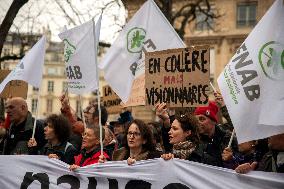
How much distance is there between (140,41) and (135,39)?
84mm

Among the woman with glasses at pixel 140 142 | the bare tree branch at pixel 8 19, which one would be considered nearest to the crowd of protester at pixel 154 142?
the woman with glasses at pixel 140 142

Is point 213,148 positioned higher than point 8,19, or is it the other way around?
point 8,19

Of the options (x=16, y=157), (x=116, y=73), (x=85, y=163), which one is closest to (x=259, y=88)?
(x=85, y=163)

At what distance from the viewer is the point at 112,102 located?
9344 millimetres

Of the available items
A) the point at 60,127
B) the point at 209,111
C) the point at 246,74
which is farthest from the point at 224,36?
the point at 246,74

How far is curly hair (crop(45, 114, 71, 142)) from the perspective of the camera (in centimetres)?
593

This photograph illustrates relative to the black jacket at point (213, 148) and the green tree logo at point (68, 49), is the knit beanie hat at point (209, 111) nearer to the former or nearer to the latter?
the black jacket at point (213, 148)

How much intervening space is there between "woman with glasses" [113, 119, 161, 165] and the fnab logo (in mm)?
1477

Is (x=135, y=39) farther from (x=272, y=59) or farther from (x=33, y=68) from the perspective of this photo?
(x=272, y=59)

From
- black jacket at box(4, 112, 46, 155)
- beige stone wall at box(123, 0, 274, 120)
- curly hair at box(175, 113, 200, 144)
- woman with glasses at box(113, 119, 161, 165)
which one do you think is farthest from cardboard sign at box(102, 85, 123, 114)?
beige stone wall at box(123, 0, 274, 120)

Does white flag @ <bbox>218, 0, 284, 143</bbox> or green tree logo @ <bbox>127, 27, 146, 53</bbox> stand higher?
green tree logo @ <bbox>127, 27, 146, 53</bbox>

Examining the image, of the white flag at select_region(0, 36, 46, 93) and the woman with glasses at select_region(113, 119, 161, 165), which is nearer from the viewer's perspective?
the woman with glasses at select_region(113, 119, 161, 165)

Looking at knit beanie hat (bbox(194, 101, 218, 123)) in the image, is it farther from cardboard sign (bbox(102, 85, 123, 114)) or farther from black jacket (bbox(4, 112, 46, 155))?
cardboard sign (bbox(102, 85, 123, 114))

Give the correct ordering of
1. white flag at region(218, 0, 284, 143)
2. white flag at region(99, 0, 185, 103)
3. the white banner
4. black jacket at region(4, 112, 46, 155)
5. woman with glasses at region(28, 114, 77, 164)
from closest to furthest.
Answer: white flag at region(218, 0, 284, 143)
the white banner
woman with glasses at region(28, 114, 77, 164)
white flag at region(99, 0, 185, 103)
black jacket at region(4, 112, 46, 155)
